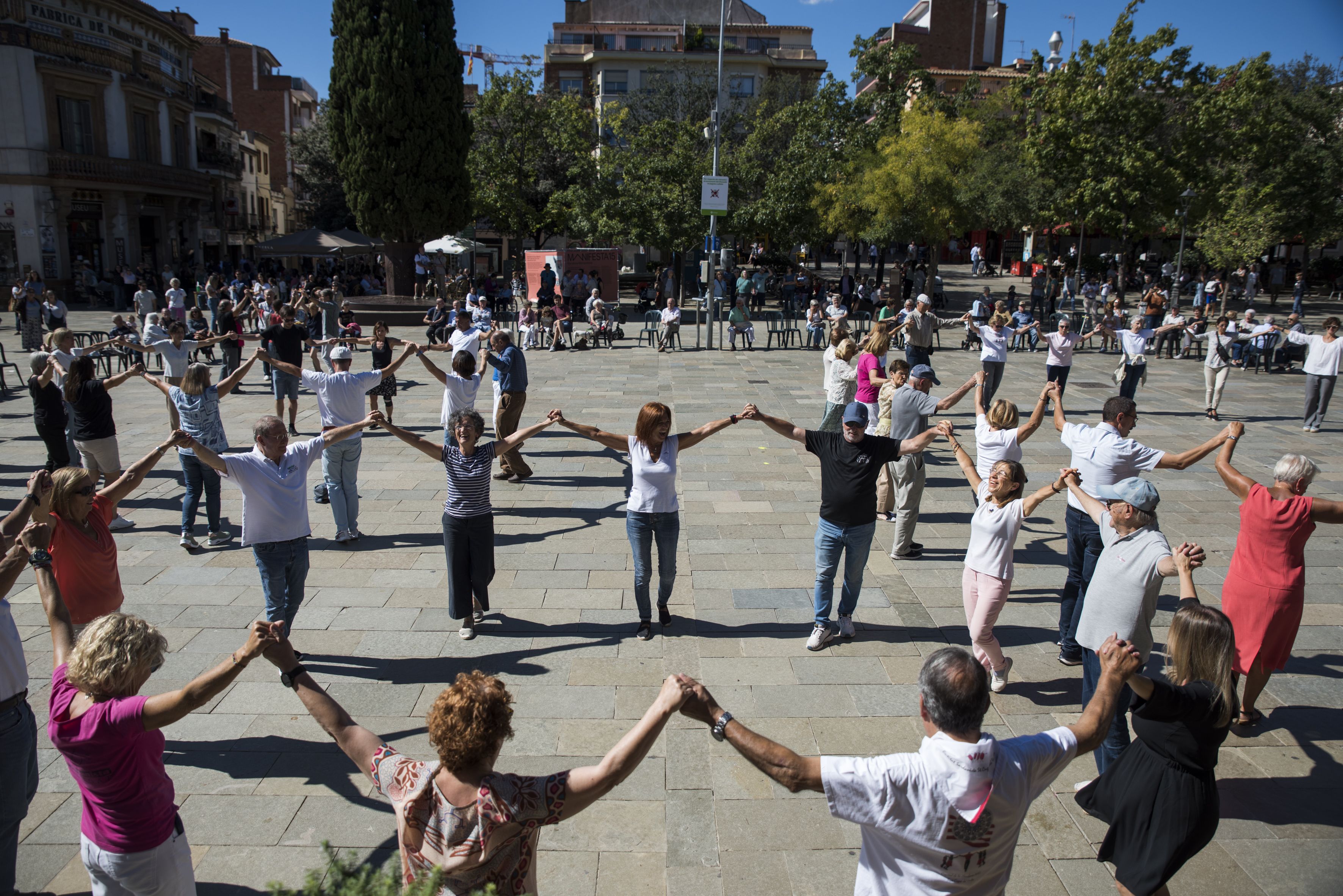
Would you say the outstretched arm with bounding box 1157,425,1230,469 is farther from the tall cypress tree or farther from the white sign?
the tall cypress tree

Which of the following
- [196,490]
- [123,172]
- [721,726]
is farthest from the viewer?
[123,172]

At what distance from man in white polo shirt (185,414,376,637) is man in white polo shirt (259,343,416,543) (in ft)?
7.14

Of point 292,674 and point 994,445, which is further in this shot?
point 994,445

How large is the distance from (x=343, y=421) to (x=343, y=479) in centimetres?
59

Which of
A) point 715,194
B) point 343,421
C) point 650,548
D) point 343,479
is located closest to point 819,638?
point 650,548

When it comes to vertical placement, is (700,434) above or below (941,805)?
above

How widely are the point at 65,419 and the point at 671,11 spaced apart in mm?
74586

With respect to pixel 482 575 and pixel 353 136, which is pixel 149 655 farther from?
pixel 353 136

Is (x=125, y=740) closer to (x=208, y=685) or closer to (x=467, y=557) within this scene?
(x=208, y=685)

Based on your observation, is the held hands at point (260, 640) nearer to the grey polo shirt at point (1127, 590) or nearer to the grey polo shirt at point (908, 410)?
the grey polo shirt at point (1127, 590)

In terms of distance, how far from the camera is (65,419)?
888 cm

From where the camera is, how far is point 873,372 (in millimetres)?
8797

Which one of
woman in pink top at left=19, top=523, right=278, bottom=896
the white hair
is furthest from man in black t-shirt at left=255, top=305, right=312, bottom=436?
the white hair

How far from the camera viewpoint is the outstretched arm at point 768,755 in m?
2.56
